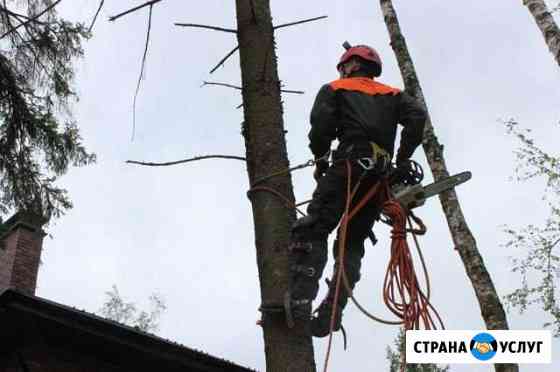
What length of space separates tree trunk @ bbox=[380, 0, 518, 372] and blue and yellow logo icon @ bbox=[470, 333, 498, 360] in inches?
33.4

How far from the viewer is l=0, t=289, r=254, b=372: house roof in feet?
22.1

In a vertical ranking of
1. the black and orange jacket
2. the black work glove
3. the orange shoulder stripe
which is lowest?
the black work glove

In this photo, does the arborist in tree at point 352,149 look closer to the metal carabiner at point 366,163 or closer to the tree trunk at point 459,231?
the metal carabiner at point 366,163

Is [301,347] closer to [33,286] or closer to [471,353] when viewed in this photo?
[471,353]

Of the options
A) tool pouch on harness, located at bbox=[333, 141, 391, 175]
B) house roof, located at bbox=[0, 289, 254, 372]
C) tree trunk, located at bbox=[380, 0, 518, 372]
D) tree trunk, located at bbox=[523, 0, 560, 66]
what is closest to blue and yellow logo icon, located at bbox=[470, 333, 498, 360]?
tree trunk, located at bbox=[380, 0, 518, 372]

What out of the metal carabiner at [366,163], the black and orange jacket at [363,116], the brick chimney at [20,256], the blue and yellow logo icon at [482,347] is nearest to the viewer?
the metal carabiner at [366,163]

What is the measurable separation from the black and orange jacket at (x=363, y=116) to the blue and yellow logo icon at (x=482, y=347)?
5.37 feet

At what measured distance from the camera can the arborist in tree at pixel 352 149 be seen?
3.85 meters

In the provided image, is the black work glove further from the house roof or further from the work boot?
the house roof

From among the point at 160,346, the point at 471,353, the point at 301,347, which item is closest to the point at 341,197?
the point at 301,347

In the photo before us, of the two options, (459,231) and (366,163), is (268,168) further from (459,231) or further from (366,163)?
(459,231)

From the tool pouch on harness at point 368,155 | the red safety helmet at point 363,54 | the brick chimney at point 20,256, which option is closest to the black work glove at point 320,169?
the tool pouch on harness at point 368,155

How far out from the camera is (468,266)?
679 centimetres

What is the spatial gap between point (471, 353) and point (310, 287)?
1.92m
